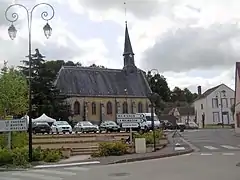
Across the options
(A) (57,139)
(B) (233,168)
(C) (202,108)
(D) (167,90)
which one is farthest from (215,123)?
(B) (233,168)

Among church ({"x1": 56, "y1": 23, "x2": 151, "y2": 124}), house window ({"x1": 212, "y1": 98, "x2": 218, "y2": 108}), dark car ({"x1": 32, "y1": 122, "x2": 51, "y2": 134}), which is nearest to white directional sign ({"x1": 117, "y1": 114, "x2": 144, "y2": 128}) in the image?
dark car ({"x1": 32, "y1": 122, "x2": 51, "y2": 134})

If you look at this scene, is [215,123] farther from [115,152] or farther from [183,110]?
[115,152]

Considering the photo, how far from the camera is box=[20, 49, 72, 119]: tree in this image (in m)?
63.7

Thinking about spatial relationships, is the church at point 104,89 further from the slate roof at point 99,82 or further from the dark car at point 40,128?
the dark car at point 40,128

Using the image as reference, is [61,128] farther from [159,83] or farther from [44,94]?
[159,83]

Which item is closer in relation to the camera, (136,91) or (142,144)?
(142,144)

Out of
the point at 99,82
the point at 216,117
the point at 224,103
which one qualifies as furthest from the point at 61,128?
the point at 224,103

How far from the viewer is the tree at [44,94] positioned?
209ft

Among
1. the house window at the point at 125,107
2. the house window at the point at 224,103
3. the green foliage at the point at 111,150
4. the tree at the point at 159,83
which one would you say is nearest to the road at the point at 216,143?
the green foliage at the point at 111,150

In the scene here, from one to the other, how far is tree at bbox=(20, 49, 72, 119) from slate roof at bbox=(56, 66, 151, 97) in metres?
11.3

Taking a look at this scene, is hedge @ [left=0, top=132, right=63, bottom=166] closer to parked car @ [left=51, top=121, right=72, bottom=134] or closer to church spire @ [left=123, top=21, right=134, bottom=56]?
parked car @ [left=51, top=121, right=72, bottom=134]

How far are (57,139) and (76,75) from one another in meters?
50.4

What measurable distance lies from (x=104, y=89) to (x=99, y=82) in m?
1.80

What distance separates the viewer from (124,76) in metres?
89.9
